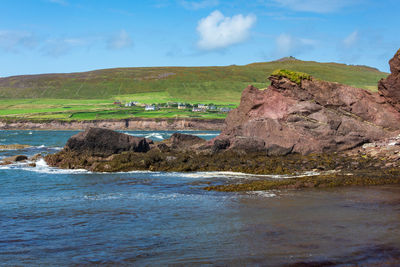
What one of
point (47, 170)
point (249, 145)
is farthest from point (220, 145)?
point (47, 170)

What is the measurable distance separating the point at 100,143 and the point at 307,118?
1690cm

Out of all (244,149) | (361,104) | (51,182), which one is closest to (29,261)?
(51,182)

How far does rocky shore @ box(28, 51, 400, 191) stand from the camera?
102 feet

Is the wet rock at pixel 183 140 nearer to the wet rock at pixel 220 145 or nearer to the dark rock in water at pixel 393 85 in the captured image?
the wet rock at pixel 220 145

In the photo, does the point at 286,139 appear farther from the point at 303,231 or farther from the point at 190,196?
the point at 303,231

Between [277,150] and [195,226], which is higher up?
[277,150]

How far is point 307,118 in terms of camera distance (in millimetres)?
36562

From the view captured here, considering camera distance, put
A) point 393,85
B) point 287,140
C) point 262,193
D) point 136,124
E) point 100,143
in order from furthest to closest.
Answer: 1. point 136,124
2. point 100,143
3. point 393,85
4. point 287,140
5. point 262,193

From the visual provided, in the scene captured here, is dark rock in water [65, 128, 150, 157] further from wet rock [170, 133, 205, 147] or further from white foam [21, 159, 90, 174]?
wet rock [170, 133, 205, 147]

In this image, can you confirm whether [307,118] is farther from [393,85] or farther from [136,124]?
[136,124]

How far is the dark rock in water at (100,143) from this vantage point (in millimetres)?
37344

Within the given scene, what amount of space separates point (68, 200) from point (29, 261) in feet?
31.1

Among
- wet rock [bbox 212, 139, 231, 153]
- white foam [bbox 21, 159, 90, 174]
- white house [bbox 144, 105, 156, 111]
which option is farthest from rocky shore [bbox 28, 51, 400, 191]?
white house [bbox 144, 105, 156, 111]

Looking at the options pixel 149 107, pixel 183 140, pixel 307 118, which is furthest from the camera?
pixel 149 107
